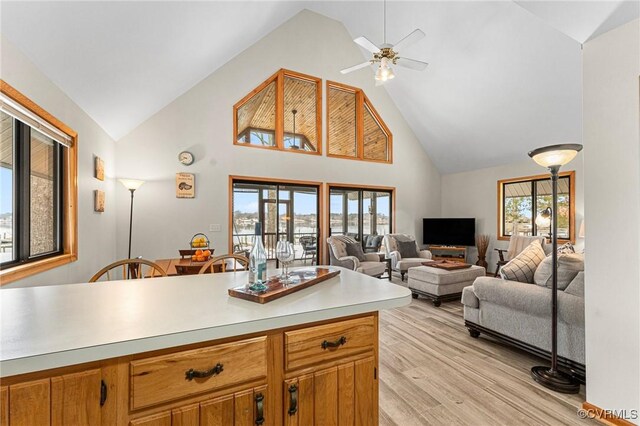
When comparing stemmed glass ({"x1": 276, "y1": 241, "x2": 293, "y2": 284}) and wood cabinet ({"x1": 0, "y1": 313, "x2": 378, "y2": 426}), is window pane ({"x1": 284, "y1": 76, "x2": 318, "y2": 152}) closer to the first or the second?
stemmed glass ({"x1": 276, "y1": 241, "x2": 293, "y2": 284})

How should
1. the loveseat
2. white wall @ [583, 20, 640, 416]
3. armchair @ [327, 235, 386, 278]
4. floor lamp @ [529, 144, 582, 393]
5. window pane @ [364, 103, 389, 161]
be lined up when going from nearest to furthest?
white wall @ [583, 20, 640, 416]
floor lamp @ [529, 144, 582, 393]
the loveseat
armchair @ [327, 235, 386, 278]
window pane @ [364, 103, 389, 161]

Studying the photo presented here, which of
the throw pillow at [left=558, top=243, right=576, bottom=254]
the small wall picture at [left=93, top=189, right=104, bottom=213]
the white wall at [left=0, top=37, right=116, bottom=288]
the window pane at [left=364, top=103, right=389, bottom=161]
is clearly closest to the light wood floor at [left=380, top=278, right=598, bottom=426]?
the throw pillow at [left=558, top=243, right=576, bottom=254]

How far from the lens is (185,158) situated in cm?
480

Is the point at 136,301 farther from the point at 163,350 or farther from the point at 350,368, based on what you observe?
the point at 350,368

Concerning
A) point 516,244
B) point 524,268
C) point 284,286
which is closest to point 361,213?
point 516,244

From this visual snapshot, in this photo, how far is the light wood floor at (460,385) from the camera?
6.12ft

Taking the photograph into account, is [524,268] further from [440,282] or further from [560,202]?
[560,202]

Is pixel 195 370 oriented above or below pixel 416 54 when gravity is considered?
below

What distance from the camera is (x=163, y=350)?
3.05 feet

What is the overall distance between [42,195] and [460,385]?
3.62 metres

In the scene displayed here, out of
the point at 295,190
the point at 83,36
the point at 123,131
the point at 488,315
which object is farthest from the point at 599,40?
the point at 123,131

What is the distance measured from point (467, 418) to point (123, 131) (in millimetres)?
5067

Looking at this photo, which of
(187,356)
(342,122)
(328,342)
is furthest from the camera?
(342,122)

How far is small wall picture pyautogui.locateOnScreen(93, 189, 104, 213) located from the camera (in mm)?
3400
